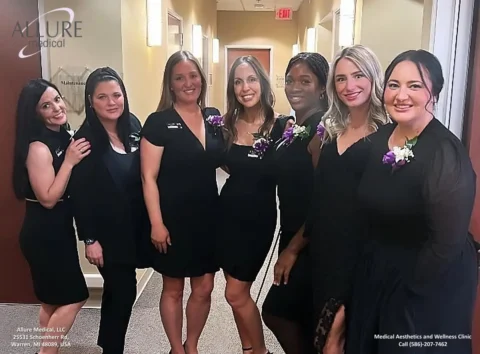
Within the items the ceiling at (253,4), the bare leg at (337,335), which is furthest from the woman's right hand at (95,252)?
the ceiling at (253,4)

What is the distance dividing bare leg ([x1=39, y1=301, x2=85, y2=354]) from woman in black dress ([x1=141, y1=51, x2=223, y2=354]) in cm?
40

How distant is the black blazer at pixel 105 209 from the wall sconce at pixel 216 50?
4.22 metres

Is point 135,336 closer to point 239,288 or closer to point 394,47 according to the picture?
point 239,288

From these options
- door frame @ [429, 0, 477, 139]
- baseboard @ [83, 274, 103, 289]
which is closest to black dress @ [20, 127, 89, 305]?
baseboard @ [83, 274, 103, 289]

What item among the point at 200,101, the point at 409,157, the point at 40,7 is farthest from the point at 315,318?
the point at 40,7

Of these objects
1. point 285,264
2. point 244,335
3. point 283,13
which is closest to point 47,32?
point 285,264

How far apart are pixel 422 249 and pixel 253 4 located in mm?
5599

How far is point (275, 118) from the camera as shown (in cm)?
190

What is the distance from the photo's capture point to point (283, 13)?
21.3ft

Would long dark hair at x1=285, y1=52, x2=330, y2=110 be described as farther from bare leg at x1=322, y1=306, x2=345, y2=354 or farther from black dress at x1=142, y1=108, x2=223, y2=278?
bare leg at x1=322, y1=306, x2=345, y2=354

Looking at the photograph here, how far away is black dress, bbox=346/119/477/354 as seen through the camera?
3.66 ft

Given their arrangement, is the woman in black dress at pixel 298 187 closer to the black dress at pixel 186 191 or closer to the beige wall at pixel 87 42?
the black dress at pixel 186 191

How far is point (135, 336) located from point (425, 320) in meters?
1.59

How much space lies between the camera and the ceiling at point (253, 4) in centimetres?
598
